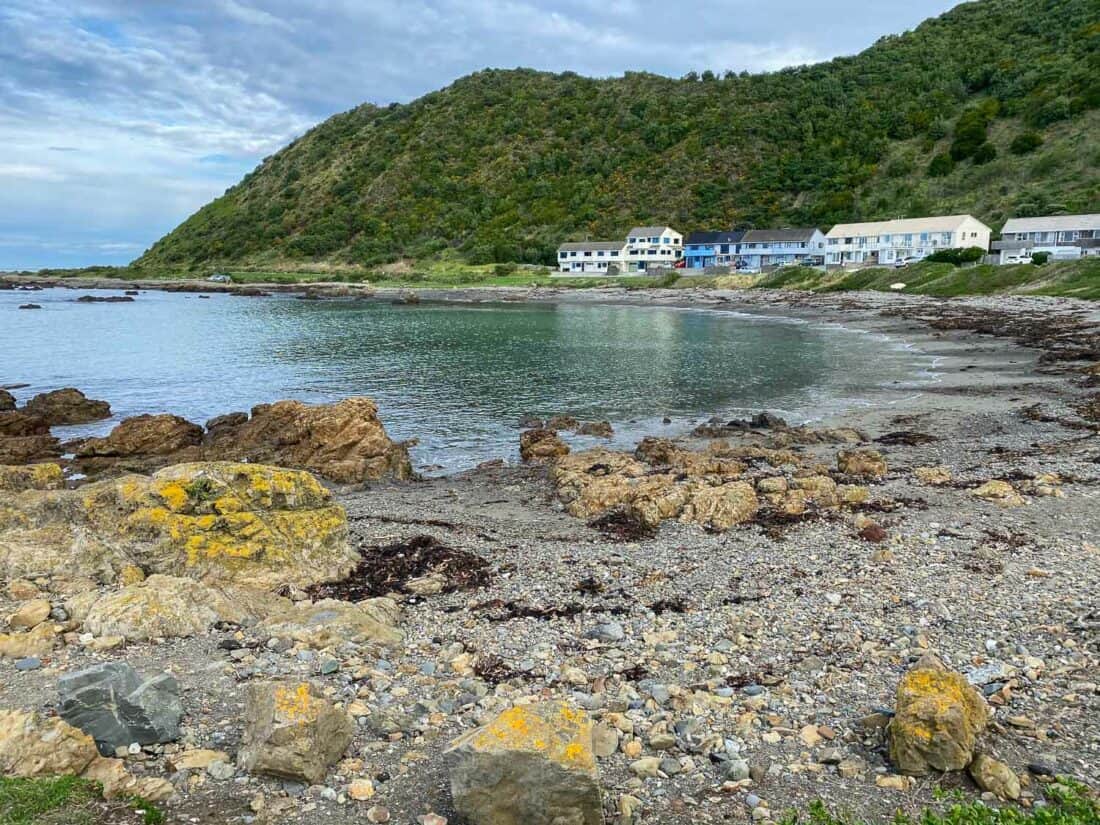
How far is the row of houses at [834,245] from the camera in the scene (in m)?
99.0

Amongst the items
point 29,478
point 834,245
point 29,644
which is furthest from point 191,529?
point 834,245

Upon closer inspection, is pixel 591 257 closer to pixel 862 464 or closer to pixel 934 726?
pixel 862 464

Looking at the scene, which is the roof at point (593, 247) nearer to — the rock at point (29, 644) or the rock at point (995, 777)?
the rock at point (29, 644)

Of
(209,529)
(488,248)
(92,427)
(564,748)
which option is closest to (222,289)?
(488,248)

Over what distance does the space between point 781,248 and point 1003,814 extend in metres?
136

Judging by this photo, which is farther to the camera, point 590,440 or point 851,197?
point 851,197

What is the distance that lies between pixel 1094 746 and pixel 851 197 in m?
151

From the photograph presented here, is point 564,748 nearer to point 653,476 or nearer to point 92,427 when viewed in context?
point 653,476

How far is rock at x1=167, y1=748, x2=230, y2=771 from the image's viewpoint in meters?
7.51

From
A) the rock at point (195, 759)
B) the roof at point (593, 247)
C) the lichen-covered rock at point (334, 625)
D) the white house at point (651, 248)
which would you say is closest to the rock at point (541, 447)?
the lichen-covered rock at point (334, 625)

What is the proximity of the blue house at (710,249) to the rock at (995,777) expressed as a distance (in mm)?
133442

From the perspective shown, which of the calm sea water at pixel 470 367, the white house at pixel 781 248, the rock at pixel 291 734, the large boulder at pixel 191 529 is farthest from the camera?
the white house at pixel 781 248

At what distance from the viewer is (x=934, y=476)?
2012 centimetres

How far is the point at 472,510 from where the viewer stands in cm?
2036
